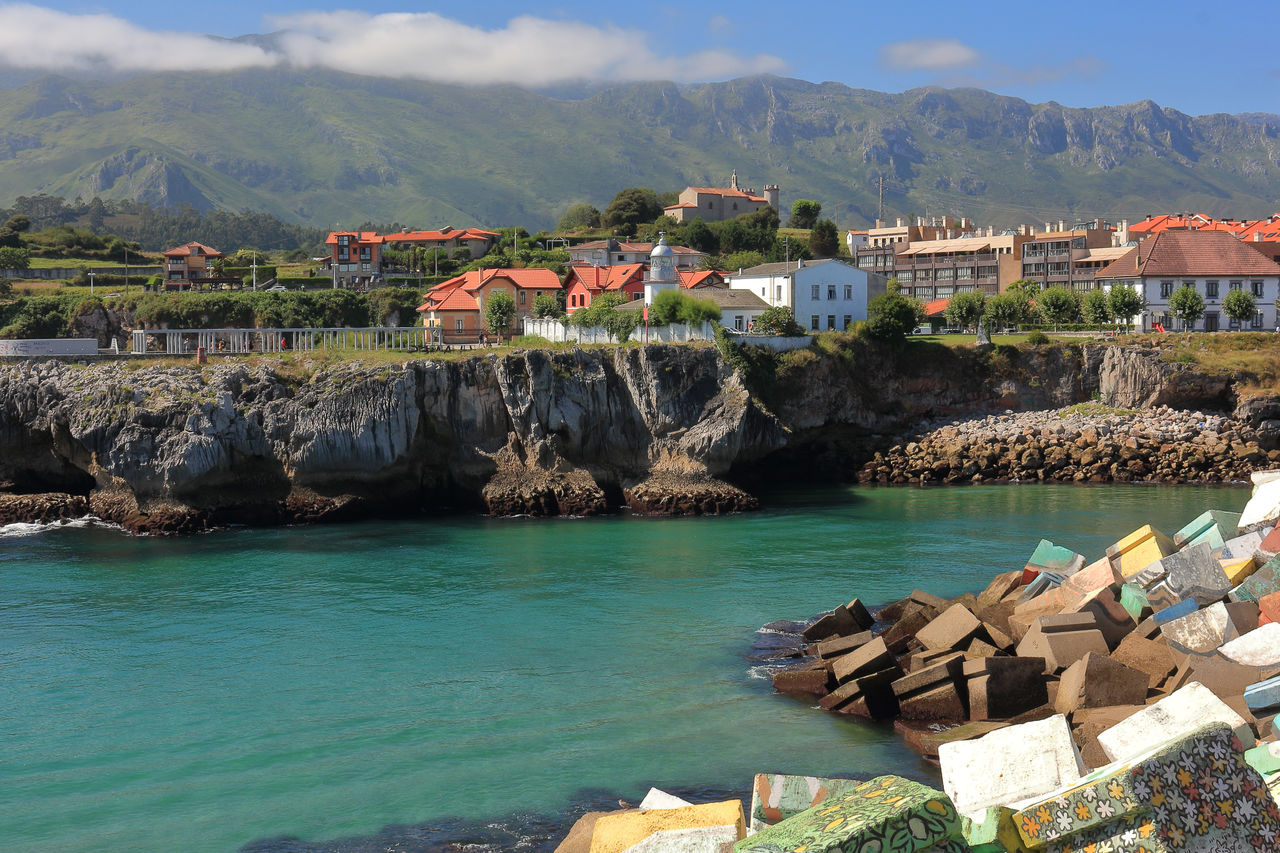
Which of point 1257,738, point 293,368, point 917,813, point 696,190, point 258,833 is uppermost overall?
point 696,190

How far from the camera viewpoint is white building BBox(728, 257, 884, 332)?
61875 millimetres

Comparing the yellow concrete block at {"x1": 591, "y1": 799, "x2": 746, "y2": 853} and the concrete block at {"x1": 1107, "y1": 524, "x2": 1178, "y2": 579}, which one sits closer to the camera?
the yellow concrete block at {"x1": 591, "y1": 799, "x2": 746, "y2": 853}

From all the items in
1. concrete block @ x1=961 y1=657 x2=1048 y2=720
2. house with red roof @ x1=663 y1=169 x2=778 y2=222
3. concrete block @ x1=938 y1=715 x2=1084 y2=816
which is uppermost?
house with red roof @ x1=663 y1=169 x2=778 y2=222

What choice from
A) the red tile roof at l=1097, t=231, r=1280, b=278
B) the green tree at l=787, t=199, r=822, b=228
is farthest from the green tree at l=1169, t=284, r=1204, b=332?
the green tree at l=787, t=199, r=822, b=228

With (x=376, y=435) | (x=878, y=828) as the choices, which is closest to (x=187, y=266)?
(x=376, y=435)

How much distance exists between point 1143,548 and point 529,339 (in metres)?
38.8

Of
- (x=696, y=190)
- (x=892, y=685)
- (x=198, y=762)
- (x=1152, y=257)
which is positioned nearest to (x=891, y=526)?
(x=892, y=685)

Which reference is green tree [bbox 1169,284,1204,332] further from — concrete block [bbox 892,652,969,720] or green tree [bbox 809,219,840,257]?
concrete block [bbox 892,652,969,720]

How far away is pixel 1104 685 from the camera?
1827cm

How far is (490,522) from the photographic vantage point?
43875 mm

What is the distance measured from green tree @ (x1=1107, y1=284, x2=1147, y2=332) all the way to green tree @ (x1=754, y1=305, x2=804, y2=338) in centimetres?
2393

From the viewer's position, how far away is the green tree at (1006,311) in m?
69.1

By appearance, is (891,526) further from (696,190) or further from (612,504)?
(696,190)

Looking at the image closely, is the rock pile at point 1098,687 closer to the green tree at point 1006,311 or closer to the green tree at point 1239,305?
the green tree at point 1006,311
